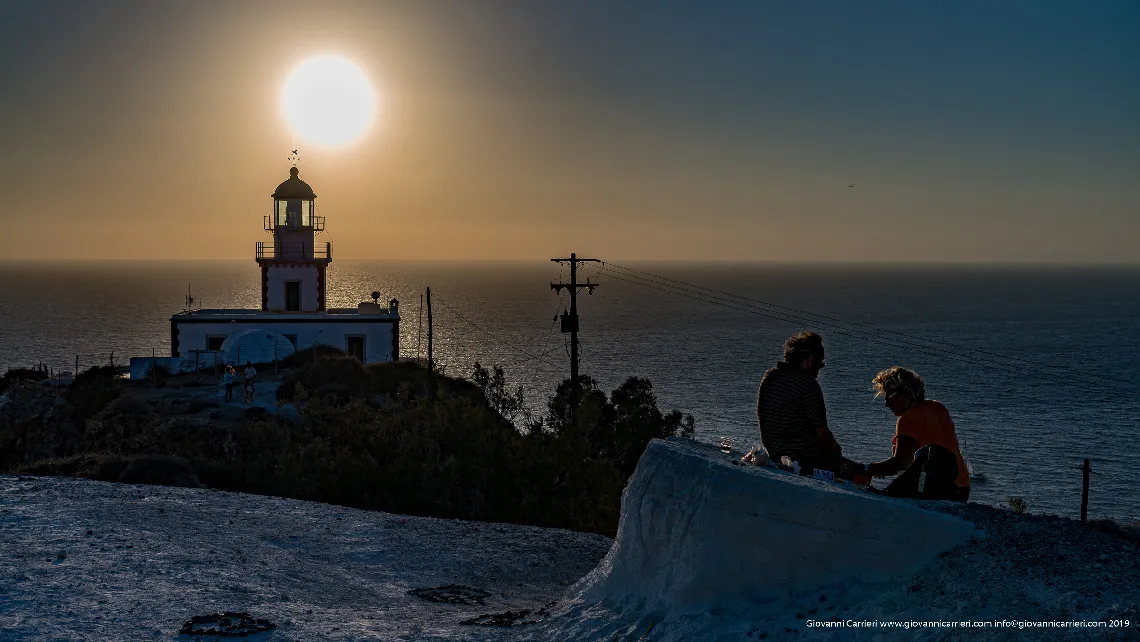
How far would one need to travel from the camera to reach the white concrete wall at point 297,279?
43594 mm

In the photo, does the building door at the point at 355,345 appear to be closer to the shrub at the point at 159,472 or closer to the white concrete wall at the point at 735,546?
the shrub at the point at 159,472

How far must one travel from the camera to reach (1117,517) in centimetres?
3192

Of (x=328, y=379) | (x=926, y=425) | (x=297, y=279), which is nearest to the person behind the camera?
(x=926, y=425)

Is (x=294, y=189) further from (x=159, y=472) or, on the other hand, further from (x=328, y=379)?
(x=159, y=472)

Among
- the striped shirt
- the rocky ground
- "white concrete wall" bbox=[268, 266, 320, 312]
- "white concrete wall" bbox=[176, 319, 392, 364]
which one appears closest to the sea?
the striped shirt

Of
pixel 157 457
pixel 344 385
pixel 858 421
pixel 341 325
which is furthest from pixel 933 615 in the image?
pixel 858 421

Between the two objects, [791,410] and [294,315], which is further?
[294,315]

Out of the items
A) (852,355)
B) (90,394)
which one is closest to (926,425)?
(90,394)

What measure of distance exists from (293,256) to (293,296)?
1.78 m

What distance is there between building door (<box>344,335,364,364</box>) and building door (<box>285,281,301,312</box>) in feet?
12.5

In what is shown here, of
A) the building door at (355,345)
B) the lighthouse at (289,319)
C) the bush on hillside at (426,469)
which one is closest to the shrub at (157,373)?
the lighthouse at (289,319)

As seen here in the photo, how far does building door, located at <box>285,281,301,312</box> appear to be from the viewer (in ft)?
144

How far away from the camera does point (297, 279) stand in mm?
43688

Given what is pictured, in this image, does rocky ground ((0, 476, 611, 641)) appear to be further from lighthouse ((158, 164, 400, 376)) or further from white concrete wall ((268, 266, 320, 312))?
white concrete wall ((268, 266, 320, 312))
